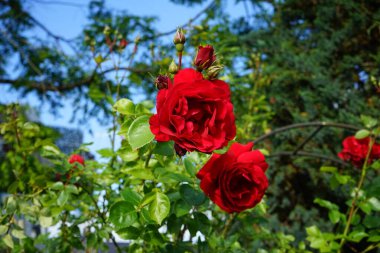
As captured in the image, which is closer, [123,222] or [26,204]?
[123,222]

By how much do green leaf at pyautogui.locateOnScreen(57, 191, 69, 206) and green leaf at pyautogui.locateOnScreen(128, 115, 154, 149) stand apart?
0.42 metres

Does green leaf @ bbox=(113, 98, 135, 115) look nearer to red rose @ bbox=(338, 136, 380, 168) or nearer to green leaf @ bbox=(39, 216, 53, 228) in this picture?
green leaf @ bbox=(39, 216, 53, 228)

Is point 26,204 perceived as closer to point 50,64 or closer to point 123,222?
point 123,222

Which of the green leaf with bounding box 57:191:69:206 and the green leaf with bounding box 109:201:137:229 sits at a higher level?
the green leaf with bounding box 109:201:137:229

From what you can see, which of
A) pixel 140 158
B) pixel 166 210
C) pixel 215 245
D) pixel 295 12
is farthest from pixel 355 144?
pixel 295 12

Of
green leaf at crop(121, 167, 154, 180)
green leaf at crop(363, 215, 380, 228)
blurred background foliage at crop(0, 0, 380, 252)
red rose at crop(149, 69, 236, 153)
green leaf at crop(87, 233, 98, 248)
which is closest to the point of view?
red rose at crop(149, 69, 236, 153)

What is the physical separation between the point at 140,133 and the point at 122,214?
7.0 inches

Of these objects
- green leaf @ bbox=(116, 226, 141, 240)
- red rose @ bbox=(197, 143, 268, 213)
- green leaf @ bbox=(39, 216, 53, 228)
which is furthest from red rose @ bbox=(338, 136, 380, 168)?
green leaf @ bbox=(39, 216, 53, 228)

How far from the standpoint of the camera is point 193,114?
0.63 metres

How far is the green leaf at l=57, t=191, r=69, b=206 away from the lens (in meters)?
0.98

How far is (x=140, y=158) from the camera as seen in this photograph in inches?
38.2

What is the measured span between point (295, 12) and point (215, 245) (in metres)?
3.13

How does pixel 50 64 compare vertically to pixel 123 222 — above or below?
above

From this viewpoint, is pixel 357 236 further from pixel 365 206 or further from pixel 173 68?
pixel 173 68
